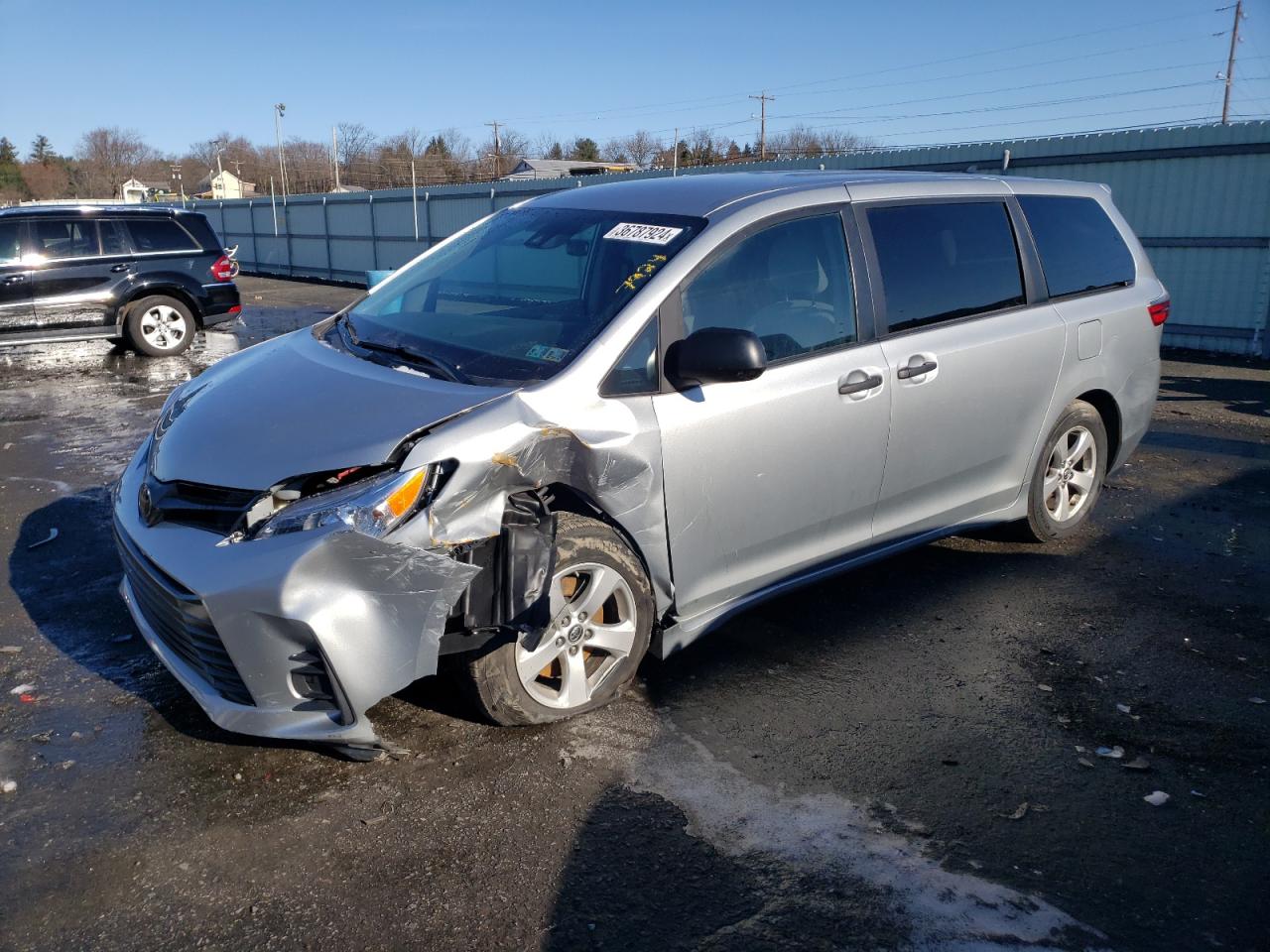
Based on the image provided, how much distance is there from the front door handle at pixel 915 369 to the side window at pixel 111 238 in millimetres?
10761

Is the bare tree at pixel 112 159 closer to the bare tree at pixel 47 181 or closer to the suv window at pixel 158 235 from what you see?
the bare tree at pixel 47 181

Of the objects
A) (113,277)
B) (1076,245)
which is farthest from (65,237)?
(1076,245)

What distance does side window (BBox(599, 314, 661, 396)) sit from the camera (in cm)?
352

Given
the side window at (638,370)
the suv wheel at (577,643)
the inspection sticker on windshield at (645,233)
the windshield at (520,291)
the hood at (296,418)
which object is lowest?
the suv wheel at (577,643)

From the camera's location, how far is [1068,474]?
5480 millimetres

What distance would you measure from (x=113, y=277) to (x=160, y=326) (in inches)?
32.0

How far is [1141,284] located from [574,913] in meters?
4.76

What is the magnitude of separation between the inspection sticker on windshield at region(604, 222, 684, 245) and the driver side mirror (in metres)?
0.51

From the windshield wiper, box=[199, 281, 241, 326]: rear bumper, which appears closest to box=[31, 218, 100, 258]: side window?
box=[199, 281, 241, 326]: rear bumper

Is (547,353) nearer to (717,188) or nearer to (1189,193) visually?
(717,188)

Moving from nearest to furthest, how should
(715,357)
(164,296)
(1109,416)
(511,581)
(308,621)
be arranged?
(308,621) → (511,581) → (715,357) → (1109,416) → (164,296)

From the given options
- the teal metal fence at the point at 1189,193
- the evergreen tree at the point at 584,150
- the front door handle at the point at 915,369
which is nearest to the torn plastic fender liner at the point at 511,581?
the front door handle at the point at 915,369

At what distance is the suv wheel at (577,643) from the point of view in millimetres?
3396

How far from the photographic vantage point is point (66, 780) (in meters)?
3.28
